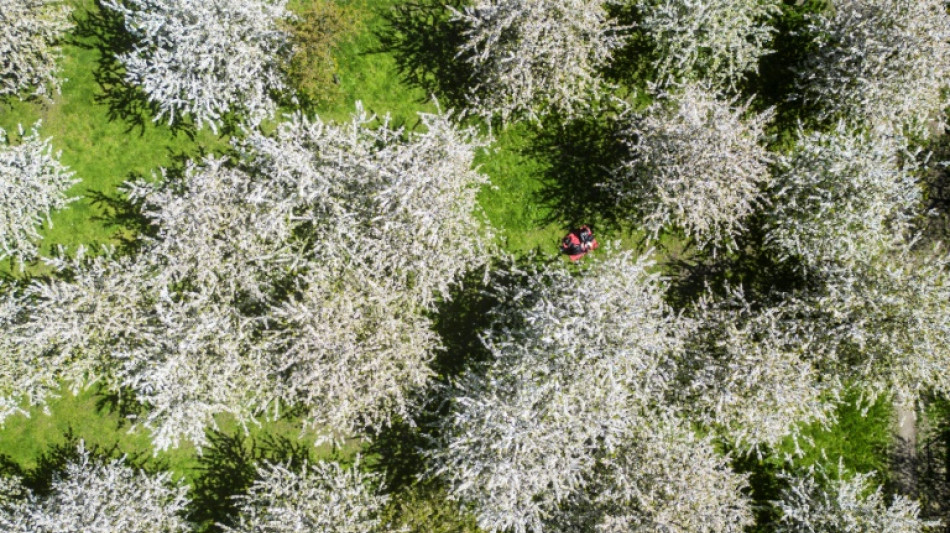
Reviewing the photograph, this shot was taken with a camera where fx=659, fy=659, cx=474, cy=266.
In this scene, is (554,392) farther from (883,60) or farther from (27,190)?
(27,190)

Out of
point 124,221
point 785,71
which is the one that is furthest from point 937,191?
point 124,221

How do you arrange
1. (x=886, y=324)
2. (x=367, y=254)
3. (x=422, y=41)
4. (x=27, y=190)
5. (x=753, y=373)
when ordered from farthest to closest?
(x=422, y=41) → (x=27, y=190) → (x=367, y=254) → (x=886, y=324) → (x=753, y=373)

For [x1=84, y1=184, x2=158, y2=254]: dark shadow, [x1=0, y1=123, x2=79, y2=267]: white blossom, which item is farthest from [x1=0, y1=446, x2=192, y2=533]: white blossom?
[x1=0, y1=123, x2=79, y2=267]: white blossom

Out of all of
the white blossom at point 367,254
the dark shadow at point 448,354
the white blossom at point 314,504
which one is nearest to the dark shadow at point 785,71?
the dark shadow at point 448,354

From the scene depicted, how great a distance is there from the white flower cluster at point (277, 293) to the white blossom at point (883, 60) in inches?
344

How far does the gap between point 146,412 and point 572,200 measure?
38.5 feet

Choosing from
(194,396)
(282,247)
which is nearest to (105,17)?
(282,247)

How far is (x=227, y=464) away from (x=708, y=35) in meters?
15.4

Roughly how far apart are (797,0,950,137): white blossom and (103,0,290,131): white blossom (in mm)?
12598

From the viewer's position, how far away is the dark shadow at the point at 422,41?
A: 1659 centimetres

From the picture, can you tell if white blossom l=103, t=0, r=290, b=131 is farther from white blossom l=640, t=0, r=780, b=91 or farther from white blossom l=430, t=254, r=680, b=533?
white blossom l=640, t=0, r=780, b=91

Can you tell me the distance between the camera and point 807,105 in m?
16.6

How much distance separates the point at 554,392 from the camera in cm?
1407

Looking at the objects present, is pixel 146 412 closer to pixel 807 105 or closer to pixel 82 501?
→ pixel 82 501
